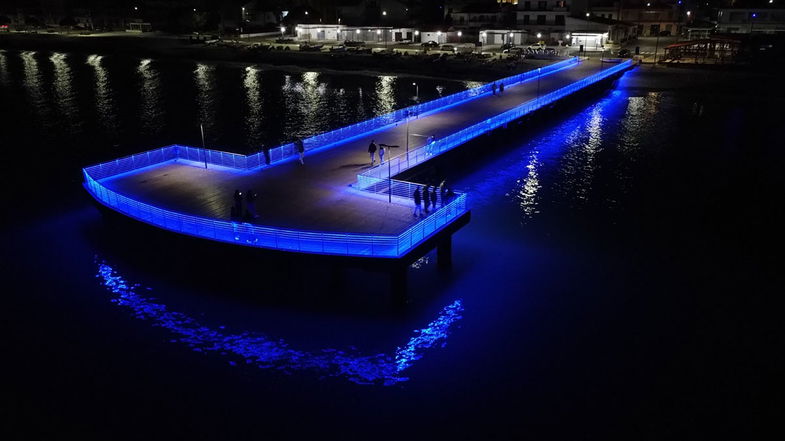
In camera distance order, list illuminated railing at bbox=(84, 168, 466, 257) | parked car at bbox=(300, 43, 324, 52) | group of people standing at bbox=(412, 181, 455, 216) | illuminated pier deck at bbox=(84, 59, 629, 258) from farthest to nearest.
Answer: parked car at bbox=(300, 43, 324, 52) < group of people standing at bbox=(412, 181, 455, 216) < illuminated pier deck at bbox=(84, 59, 629, 258) < illuminated railing at bbox=(84, 168, 466, 257)

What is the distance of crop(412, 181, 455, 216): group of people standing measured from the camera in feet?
86.3

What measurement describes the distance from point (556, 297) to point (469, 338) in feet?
17.5

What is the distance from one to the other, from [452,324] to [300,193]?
1094 centimetres

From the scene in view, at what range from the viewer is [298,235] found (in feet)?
76.8

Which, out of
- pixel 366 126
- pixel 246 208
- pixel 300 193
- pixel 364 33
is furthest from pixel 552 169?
pixel 364 33

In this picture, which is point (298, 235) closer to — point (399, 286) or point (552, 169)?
point (399, 286)

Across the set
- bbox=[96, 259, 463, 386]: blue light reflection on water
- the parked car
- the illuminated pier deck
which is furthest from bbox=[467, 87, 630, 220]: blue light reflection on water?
the parked car

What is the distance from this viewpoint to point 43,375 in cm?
2127

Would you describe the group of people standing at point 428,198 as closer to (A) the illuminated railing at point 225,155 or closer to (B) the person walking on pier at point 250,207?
(B) the person walking on pier at point 250,207

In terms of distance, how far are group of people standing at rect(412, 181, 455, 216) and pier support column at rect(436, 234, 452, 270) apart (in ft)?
6.05

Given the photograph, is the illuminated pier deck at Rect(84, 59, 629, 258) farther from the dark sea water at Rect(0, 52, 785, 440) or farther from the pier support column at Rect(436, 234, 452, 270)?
the dark sea water at Rect(0, 52, 785, 440)

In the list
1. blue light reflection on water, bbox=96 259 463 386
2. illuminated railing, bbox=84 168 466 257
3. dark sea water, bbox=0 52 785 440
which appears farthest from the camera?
illuminated railing, bbox=84 168 466 257

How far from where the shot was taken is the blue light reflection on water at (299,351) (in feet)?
70.0

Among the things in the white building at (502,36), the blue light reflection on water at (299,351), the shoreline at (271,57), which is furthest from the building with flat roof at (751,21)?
the blue light reflection on water at (299,351)
